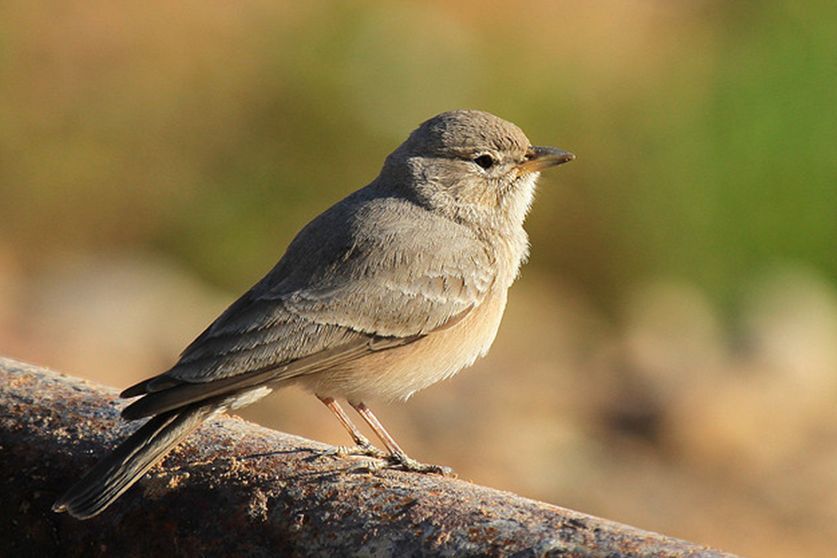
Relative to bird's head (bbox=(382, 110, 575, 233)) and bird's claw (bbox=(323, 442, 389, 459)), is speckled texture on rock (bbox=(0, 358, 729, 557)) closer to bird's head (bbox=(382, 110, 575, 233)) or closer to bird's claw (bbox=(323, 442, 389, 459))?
bird's claw (bbox=(323, 442, 389, 459))

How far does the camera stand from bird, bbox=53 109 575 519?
463 cm

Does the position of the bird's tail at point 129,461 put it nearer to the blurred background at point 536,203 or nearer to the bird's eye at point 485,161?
the bird's eye at point 485,161

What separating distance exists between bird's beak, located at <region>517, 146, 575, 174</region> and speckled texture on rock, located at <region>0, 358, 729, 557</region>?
205cm

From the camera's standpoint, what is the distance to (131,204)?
A: 11.1 meters

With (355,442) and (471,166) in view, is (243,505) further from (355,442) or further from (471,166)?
(471,166)

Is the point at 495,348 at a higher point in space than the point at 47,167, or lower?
higher

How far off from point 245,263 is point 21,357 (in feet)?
8.46

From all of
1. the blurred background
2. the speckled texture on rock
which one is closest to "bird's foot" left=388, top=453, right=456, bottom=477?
the speckled texture on rock

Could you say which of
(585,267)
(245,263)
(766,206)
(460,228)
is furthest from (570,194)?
(460,228)

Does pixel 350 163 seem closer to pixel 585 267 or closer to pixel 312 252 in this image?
pixel 585 267

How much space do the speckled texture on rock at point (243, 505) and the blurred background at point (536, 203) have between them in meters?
4.71

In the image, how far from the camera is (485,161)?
244 inches

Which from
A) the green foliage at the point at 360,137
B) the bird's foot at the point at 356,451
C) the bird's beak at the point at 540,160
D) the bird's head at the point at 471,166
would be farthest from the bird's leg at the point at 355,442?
the green foliage at the point at 360,137

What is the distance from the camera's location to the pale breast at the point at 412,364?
528cm
